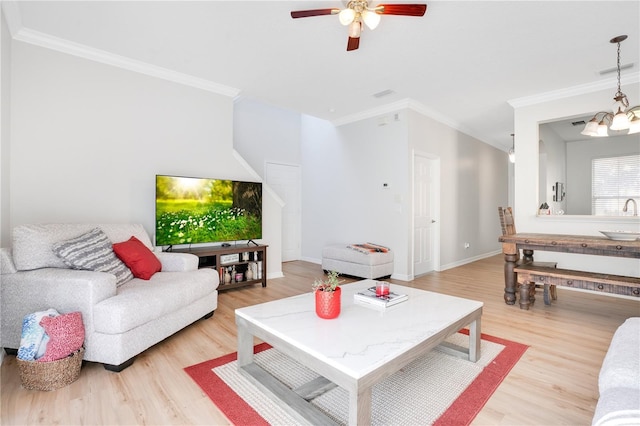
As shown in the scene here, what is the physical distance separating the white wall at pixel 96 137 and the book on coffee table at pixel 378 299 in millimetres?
2632

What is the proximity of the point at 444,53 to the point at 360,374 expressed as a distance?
3148 millimetres

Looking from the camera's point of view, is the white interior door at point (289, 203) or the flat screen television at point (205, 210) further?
the white interior door at point (289, 203)

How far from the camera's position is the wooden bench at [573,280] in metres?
2.69

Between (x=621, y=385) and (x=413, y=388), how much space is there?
98cm

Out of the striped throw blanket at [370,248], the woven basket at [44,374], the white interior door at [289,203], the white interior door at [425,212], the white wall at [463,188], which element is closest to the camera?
the woven basket at [44,374]

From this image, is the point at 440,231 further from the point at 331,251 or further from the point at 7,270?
the point at 7,270

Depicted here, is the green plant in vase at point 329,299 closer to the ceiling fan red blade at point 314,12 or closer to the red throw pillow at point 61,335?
the red throw pillow at point 61,335

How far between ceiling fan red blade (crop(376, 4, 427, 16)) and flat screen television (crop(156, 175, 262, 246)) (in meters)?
2.55

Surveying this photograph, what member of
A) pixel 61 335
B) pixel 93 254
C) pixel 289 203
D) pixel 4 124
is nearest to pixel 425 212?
→ pixel 289 203

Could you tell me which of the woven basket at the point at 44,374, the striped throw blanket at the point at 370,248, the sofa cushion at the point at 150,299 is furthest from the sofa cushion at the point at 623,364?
the striped throw blanket at the point at 370,248

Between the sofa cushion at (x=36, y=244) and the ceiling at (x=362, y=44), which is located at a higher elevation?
the ceiling at (x=362, y=44)

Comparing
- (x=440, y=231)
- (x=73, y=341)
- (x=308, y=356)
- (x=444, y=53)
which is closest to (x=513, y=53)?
(x=444, y=53)

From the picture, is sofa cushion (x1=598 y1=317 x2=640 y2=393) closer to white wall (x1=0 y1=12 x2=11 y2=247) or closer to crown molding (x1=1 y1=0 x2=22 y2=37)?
white wall (x1=0 y1=12 x2=11 y2=247)

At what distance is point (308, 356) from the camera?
1.40 m
